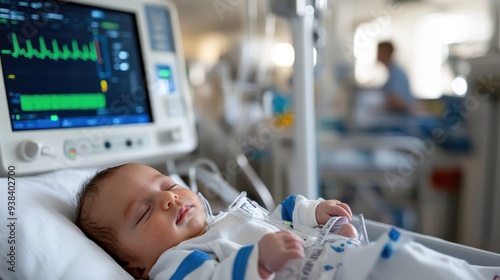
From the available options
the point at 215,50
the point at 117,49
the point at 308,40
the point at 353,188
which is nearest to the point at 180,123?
the point at 117,49

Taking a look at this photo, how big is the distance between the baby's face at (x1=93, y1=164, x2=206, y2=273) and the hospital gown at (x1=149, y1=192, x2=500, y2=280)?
0.12 ft

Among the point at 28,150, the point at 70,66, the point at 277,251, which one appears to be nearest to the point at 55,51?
the point at 70,66

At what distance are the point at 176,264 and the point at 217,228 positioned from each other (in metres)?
0.11

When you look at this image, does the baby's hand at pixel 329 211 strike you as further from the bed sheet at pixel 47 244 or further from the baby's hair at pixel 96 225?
the baby's hair at pixel 96 225

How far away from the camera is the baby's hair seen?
749 millimetres

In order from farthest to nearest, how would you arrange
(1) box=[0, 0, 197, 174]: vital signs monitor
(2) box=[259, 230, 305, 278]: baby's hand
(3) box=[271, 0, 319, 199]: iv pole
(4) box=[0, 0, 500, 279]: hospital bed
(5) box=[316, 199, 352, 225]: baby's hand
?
(3) box=[271, 0, 319, 199]: iv pole → (1) box=[0, 0, 197, 174]: vital signs monitor → (5) box=[316, 199, 352, 225]: baby's hand → (4) box=[0, 0, 500, 279]: hospital bed → (2) box=[259, 230, 305, 278]: baby's hand

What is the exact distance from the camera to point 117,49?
1104mm

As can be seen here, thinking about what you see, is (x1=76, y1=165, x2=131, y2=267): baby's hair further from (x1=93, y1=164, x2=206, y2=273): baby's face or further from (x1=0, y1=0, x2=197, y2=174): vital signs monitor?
(x1=0, y1=0, x2=197, y2=174): vital signs monitor

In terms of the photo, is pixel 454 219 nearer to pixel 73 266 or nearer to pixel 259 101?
pixel 259 101

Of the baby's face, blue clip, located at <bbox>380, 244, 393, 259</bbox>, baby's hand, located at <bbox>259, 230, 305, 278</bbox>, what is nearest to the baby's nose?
the baby's face

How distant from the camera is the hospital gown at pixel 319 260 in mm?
582

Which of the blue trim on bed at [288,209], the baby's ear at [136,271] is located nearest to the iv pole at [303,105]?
the blue trim on bed at [288,209]

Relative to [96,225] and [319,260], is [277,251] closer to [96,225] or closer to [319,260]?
[319,260]

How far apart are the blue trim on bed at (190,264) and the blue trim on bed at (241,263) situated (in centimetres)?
7
